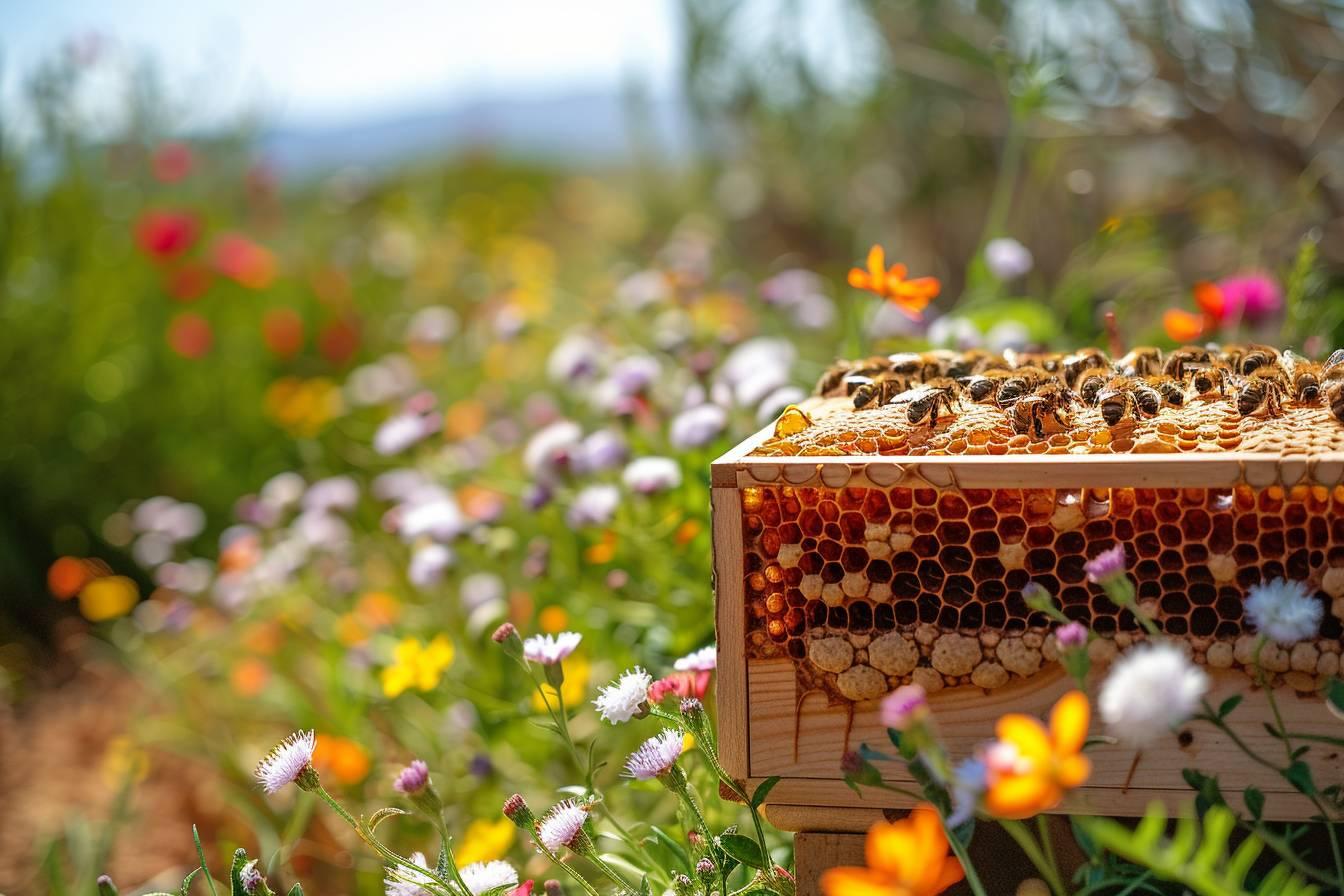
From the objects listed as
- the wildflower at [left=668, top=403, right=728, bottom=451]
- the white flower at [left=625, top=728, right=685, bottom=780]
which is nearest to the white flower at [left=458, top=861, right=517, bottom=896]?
the white flower at [left=625, top=728, right=685, bottom=780]

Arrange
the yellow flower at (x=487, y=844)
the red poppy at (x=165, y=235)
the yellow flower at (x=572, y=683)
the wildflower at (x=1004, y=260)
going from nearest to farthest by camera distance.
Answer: the yellow flower at (x=487, y=844)
the yellow flower at (x=572, y=683)
the wildflower at (x=1004, y=260)
the red poppy at (x=165, y=235)

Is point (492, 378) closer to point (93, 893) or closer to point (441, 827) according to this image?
point (93, 893)

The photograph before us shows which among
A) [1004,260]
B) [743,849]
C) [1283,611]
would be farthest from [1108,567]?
[1004,260]

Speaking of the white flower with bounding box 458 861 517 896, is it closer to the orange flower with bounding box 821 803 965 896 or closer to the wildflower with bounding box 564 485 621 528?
the orange flower with bounding box 821 803 965 896

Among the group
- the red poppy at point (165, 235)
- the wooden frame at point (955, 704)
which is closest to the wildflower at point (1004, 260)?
the wooden frame at point (955, 704)

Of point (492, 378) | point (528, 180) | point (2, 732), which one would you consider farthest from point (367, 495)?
point (528, 180)

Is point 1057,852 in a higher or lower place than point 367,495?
higher

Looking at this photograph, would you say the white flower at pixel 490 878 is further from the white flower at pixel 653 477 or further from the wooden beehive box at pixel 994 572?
the white flower at pixel 653 477

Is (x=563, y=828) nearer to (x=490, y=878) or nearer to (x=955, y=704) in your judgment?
(x=490, y=878)
